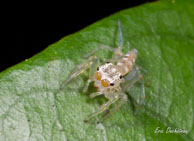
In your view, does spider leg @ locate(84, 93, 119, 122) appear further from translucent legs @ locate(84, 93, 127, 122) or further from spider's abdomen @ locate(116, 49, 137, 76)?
spider's abdomen @ locate(116, 49, 137, 76)

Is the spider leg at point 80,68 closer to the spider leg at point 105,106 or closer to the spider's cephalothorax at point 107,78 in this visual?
the spider's cephalothorax at point 107,78

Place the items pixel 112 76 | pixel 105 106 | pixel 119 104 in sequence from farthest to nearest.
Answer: pixel 112 76 < pixel 119 104 < pixel 105 106

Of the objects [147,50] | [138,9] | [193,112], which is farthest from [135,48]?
[193,112]

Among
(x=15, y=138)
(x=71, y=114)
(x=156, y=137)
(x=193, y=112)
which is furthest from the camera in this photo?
(x=193, y=112)

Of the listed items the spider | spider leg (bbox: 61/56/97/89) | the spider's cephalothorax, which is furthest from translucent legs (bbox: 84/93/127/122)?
spider leg (bbox: 61/56/97/89)

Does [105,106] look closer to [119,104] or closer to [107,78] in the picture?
[119,104]

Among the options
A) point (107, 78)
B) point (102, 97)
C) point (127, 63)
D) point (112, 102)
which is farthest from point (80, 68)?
point (127, 63)

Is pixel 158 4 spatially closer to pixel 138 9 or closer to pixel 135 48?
pixel 138 9
